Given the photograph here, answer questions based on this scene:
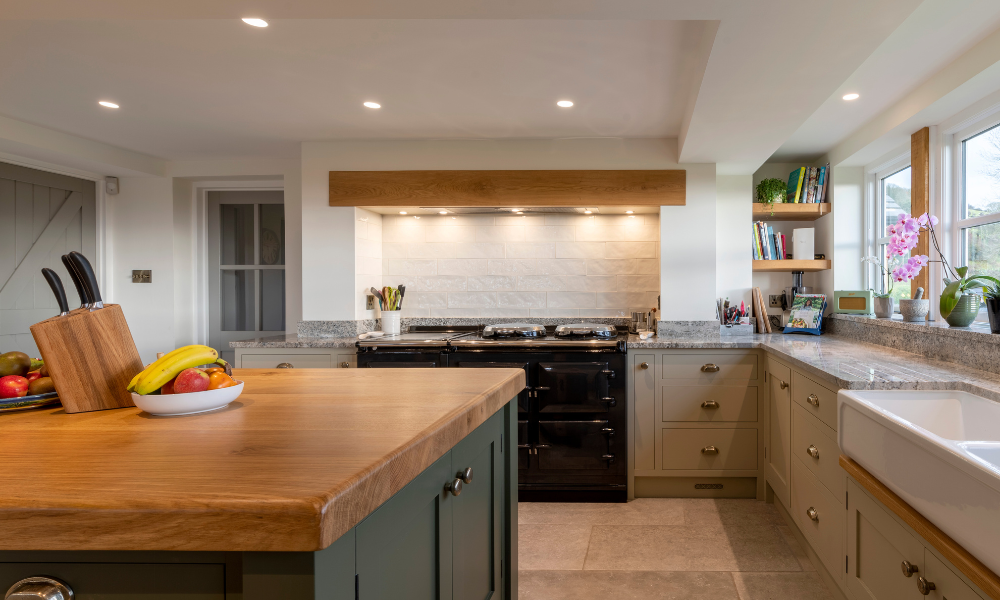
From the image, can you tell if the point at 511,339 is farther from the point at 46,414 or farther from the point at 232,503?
the point at 232,503

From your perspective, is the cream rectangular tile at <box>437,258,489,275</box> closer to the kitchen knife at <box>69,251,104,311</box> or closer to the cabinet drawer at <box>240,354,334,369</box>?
the cabinet drawer at <box>240,354,334,369</box>

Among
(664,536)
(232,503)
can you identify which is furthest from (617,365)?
(232,503)

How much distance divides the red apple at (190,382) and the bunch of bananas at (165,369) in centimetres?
2

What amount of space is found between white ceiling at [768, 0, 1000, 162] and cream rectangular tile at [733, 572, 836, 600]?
82.9 inches

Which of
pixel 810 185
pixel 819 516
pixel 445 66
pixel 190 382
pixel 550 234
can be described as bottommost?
pixel 819 516

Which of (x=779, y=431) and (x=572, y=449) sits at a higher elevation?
(x=779, y=431)

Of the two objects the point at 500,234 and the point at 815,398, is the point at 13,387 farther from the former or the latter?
the point at 500,234

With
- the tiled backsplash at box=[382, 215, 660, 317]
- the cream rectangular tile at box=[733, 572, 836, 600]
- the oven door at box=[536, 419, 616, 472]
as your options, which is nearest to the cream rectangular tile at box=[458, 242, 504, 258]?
the tiled backsplash at box=[382, 215, 660, 317]

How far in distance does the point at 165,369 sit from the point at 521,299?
286cm

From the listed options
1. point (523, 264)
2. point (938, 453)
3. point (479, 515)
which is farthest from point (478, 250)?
point (938, 453)

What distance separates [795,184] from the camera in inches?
153

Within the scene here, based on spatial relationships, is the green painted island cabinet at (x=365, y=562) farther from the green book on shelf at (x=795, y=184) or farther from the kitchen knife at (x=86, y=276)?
the green book on shelf at (x=795, y=184)

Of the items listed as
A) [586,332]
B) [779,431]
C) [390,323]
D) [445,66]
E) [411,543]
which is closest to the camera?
[411,543]

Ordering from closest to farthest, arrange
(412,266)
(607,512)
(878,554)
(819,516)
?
(878,554) → (819,516) → (607,512) → (412,266)
